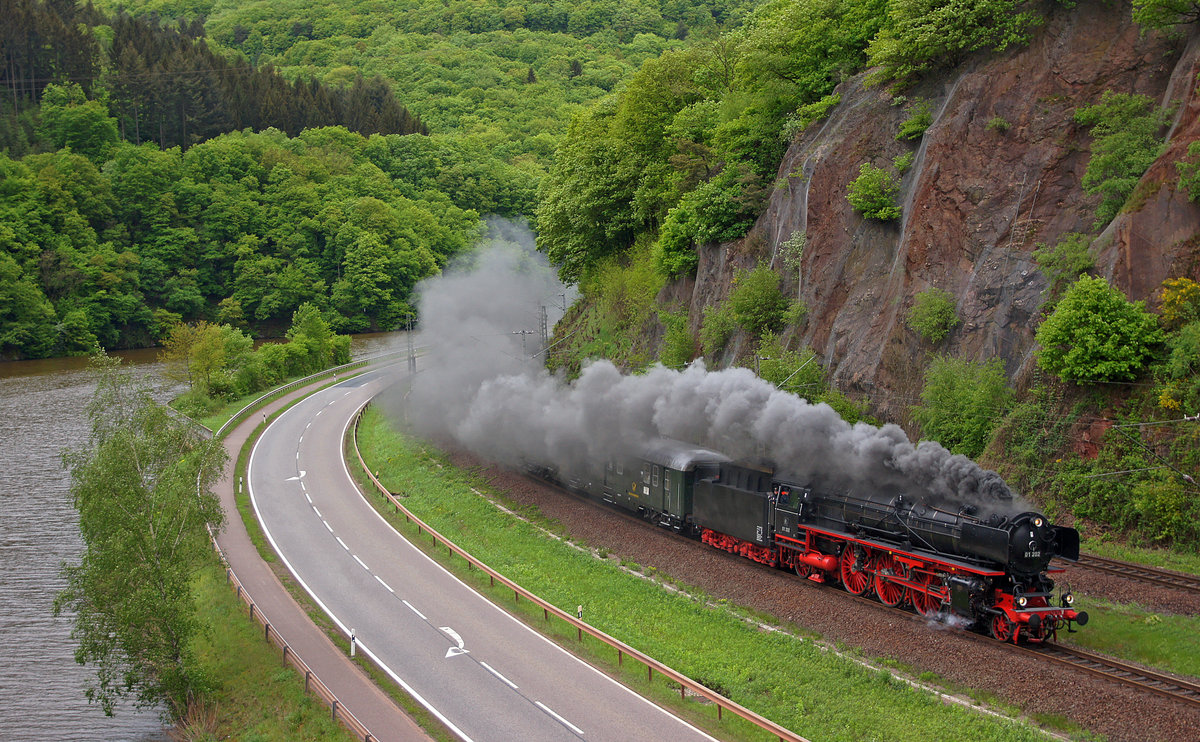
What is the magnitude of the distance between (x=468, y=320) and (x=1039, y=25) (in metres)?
33.7

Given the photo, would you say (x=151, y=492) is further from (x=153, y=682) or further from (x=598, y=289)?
(x=598, y=289)

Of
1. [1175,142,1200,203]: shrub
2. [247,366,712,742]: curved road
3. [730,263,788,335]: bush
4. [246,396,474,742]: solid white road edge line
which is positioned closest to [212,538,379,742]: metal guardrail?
[246,396,474,742]: solid white road edge line

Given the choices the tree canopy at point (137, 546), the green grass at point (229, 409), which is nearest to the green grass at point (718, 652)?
the tree canopy at point (137, 546)

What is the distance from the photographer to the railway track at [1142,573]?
21.6 m

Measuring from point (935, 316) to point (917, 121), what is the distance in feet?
28.7

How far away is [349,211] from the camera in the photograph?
105 m

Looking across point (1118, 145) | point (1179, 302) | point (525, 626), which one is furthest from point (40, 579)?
point (1118, 145)

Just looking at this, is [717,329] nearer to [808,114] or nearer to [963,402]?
[808,114]

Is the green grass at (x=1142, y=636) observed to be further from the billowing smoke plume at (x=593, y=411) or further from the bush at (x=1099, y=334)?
the bush at (x=1099, y=334)

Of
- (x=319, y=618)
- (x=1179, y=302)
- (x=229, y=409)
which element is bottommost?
(x=229, y=409)

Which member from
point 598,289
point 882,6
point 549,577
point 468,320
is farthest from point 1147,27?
point 468,320

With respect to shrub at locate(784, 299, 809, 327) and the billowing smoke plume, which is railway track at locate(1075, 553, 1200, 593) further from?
shrub at locate(784, 299, 809, 327)

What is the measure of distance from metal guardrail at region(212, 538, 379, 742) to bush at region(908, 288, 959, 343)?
72.7ft

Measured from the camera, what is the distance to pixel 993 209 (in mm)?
30719
